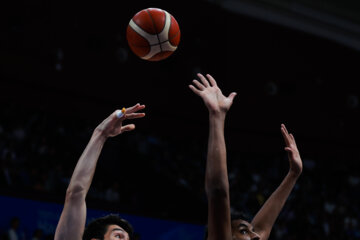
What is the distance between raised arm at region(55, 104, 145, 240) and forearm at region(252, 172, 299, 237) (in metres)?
1.01

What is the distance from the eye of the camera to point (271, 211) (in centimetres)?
307

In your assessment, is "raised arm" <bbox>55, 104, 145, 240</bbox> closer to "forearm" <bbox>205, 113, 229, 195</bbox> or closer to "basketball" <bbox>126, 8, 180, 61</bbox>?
"forearm" <bbox>205, 113, 229, 195</bbox>

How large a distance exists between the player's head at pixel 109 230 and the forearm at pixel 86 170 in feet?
0.86

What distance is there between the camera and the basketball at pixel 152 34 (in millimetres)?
3869

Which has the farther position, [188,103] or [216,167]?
[188,103]

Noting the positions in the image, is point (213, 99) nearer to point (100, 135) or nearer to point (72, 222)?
point (100, 135)

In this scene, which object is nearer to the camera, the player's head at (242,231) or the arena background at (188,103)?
the player's head at (242,231)

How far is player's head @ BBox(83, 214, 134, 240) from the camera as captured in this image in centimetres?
277

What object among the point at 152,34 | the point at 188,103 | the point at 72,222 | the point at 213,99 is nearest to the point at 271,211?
the point at 213,99

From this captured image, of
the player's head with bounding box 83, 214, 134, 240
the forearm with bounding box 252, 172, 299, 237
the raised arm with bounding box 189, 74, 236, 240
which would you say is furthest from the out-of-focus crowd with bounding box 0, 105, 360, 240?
the raised arm with bounding box 189, 74, 236, 240

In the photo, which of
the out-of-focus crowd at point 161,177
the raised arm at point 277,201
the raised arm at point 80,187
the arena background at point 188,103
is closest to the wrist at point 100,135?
the raised arm at point 80,187

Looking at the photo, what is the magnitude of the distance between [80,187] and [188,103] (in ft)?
31.6

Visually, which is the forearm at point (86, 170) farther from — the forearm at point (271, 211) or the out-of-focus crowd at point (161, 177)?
the out-of-focus crowd at point (161, 177)

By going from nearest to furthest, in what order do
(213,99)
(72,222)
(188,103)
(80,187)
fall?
(213,99) → (72,222) → (80,187) → (188,103)
